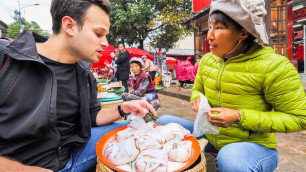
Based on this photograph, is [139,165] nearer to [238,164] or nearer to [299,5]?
[238,164]

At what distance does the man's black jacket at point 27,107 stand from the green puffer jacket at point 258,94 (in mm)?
1305

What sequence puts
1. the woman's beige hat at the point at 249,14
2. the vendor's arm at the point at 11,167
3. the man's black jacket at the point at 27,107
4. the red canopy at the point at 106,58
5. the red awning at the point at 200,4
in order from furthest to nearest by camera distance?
the red canopy at the point at 106,58 < the red awning at the point at 200,4 < the woman's beige hat at the point at 249,14 < the man's black jacket at the point at 27,107 < the vendor's arm at the point at 11,167

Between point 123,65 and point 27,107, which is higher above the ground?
point 123,65

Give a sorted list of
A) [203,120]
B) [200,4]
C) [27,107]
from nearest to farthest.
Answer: [27,107] → [203,120] → [200,4]

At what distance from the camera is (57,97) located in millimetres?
1410

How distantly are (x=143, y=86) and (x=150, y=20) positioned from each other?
26.7 ft

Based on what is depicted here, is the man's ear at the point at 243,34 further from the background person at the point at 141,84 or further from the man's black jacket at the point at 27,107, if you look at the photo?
the background person at the point at 141,84

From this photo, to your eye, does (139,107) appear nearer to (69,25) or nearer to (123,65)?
(69,25)

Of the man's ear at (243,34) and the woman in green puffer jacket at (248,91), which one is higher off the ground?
the man's ear at (243,34)

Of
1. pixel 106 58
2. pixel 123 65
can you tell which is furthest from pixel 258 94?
pixel 106 58

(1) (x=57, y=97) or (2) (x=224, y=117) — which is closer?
(2) (x=224, y=117)

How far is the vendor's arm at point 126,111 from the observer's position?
4.82 feet

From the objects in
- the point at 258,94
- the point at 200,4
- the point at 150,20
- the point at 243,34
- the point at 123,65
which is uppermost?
the point at 150,20

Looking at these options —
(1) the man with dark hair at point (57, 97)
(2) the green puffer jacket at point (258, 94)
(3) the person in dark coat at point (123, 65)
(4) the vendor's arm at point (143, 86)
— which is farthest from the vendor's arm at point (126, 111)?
(3) the person in dark coat at point (123, 65)
